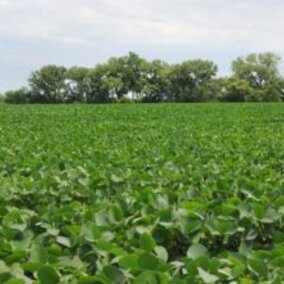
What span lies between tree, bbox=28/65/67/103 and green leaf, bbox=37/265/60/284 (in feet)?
257

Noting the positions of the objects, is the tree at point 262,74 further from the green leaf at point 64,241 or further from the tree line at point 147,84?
the green leaf at point 64,241

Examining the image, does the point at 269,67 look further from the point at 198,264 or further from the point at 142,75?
the point at 198,264

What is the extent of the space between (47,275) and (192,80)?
3162 inches

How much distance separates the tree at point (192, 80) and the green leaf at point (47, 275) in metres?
76.5

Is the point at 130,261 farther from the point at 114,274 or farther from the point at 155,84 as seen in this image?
the point at 155,84

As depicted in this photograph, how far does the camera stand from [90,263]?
7.80ft

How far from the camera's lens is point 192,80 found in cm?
8150

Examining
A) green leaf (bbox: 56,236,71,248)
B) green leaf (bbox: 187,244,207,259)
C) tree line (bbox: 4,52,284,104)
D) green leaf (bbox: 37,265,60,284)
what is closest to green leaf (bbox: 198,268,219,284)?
green leaf (bbox: 187,244,207,259)

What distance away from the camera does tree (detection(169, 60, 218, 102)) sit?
78.8 meters

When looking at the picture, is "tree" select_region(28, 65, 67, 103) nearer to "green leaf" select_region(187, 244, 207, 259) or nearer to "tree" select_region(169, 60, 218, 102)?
"tree" select_region(169, 60, 218, 102)

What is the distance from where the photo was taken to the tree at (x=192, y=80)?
7875 cm

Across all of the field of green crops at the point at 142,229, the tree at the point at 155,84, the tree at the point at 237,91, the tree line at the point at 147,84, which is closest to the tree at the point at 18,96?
the tree line at the point at 147,84

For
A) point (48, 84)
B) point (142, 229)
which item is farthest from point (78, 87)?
point (142, 229)

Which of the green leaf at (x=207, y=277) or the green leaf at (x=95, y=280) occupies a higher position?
the green leaf at (x=95, y=280)
